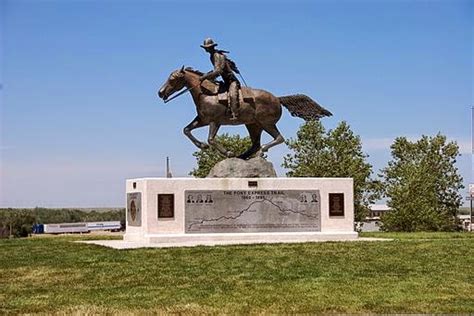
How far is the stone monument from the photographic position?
21281 mm

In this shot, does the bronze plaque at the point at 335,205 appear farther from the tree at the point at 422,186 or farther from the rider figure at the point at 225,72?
the tree at the point at 422,186

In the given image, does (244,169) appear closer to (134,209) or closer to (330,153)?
(134,209)

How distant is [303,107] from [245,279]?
10.8 metres

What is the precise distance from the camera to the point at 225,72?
2209cm

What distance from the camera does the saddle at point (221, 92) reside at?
22203 millimetres

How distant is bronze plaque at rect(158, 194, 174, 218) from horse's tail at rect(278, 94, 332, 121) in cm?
457

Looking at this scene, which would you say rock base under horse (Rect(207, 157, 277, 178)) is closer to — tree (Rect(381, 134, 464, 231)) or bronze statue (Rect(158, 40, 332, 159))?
bronze statue (Rect(158, 40, 332, 159))

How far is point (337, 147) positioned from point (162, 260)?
1194 inches

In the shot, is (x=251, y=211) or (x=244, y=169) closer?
(x=251, y=211)

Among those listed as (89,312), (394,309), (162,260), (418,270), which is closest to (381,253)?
(418,270)

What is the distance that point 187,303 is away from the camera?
37.7 feet

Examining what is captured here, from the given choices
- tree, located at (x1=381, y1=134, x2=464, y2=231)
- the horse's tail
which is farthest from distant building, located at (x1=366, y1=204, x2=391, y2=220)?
the horse's tail

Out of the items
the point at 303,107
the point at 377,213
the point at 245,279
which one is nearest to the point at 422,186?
the point at 377,213

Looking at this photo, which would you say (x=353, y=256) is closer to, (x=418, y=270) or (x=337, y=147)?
(x=418, y=270)
